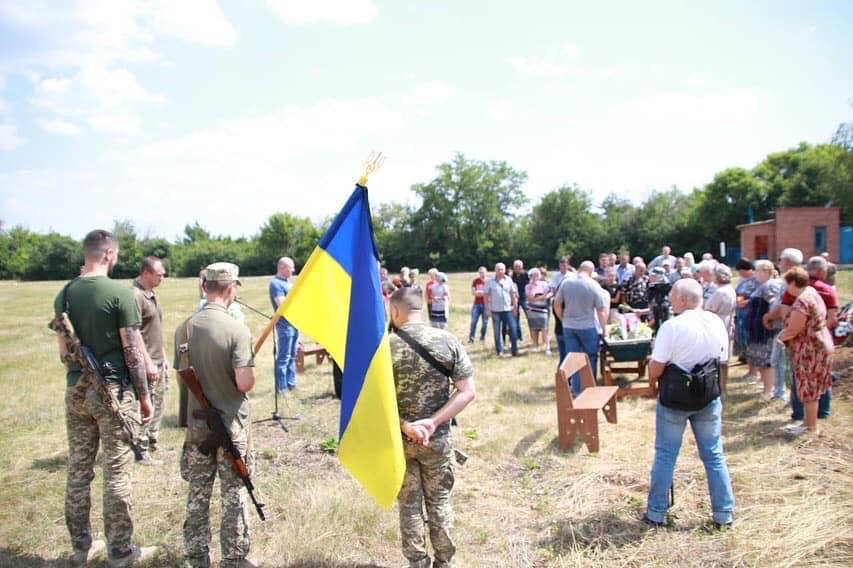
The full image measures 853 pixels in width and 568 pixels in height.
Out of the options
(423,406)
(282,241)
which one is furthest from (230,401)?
(282,241)

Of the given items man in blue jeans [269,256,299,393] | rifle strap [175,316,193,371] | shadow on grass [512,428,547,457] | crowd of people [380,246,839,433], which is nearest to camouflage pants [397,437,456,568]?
crowd of people [380,246,839,433]

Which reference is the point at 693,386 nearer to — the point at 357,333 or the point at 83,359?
the point at 357,333

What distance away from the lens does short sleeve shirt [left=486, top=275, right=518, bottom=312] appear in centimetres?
1233

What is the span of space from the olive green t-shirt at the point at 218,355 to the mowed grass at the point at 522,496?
1.42 m

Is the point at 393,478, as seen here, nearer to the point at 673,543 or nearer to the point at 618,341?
the point at 673,543

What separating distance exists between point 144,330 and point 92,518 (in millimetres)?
1955

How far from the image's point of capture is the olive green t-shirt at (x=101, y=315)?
13.1 feet

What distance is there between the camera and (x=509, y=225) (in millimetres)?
67438

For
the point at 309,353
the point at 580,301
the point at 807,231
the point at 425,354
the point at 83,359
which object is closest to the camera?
the point at 425,354

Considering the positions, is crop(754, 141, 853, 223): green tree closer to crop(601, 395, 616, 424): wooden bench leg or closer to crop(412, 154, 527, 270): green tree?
crop(412, 154, 527, 270): green tree

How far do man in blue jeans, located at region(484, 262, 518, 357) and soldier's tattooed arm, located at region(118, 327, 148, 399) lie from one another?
8875 mm

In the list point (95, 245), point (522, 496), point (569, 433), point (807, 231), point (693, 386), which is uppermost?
point (807, 231)

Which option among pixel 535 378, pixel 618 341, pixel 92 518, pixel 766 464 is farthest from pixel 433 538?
pixel 535 378

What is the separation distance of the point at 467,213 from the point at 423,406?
6434 centimetres
